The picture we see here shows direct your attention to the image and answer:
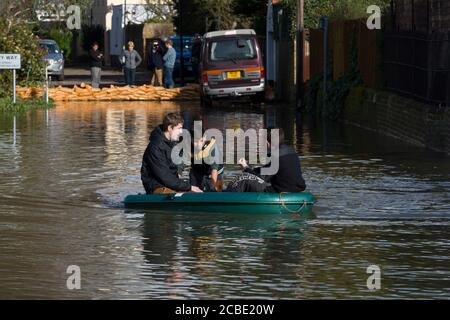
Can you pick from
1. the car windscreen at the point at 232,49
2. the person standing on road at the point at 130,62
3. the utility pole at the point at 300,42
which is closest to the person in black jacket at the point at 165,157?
the utility pole at the point at 300,42

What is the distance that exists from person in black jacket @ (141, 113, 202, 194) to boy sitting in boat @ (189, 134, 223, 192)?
0.27 m

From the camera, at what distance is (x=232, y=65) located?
128ft

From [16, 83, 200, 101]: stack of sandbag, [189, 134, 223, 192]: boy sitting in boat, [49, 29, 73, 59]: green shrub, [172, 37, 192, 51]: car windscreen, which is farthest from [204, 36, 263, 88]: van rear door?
[49, 29, 73, 59]: green shrub

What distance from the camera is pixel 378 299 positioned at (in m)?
11.2

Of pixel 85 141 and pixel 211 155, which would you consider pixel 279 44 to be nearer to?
pixel 85 141

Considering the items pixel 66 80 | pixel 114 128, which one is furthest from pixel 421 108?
pixel 66 80

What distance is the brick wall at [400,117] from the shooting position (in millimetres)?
24109

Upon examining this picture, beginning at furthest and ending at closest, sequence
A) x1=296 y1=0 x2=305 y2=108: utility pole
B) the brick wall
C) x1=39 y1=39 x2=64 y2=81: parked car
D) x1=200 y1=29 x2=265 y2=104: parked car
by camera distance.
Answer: x1=39 y1=39 x2=64 y2=81: parked car → x1=200 y1=29 x2=265 y2=104: parked car → x1=296 y1=0 x2=305 y2=108: utility pole → the brick wall

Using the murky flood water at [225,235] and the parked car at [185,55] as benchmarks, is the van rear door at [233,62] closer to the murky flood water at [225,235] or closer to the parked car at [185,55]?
the murky flood water at [225,235]

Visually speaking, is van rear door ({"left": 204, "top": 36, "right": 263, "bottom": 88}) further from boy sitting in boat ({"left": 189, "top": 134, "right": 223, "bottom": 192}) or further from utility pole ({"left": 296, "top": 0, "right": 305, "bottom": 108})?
boy sitting in boat ({"left": 189, "top": 134, "right": 223, "bottom": 192})

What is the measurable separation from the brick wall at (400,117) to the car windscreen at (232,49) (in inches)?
289

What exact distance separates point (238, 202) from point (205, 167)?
115cm

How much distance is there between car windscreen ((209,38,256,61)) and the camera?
39156mm

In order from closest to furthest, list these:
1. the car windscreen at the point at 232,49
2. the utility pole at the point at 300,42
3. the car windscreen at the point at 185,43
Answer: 1. the utility pole at the point at 300,42
2. the car windscreen at the point at 232,49
3. the car windscreen at the point at 185,43
